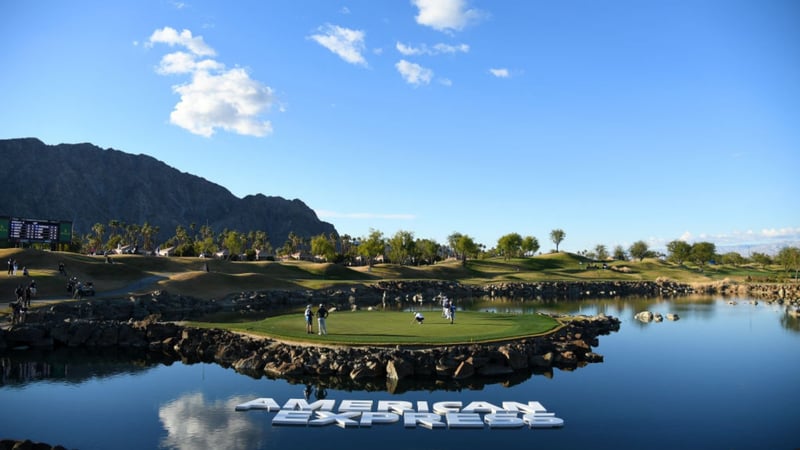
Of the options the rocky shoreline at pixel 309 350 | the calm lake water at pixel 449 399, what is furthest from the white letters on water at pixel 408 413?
the rocky shoreline at pixel 309 350

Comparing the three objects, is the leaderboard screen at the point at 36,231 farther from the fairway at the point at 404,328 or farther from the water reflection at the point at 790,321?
the water reflection at the point at 790,321

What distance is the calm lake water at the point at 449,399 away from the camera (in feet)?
62.3

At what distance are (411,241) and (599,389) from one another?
12770 centimetres

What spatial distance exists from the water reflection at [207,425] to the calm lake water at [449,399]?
0.17ft

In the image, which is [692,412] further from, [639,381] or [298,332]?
[298,332]

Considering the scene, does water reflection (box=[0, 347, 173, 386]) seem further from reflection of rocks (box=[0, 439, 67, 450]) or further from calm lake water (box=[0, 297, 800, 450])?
reflection of rocks (box=[0, 439, 67, 450])

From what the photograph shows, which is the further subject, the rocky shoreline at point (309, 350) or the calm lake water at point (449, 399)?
the rocky shoreline at point (309, 350)

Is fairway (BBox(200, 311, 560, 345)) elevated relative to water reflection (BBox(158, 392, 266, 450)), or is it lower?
elevated

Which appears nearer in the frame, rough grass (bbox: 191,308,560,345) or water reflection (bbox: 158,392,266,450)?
water reflection (bbox: 158,392,266,450)

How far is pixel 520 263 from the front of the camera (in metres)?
155

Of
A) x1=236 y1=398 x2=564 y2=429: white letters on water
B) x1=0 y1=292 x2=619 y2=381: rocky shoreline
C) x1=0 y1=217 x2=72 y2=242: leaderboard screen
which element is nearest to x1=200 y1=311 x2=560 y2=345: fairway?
x1=0 y1=292 x2=619 y2=381: rocky shoreline

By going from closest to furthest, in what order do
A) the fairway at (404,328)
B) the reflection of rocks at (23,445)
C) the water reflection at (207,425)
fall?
the reflection of rocks at (23,445), the water reflection at (207,425), the fairway at (404,328)

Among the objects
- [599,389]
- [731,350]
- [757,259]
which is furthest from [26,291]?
Result: [757,259]

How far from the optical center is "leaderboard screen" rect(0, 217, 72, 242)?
80312mm
